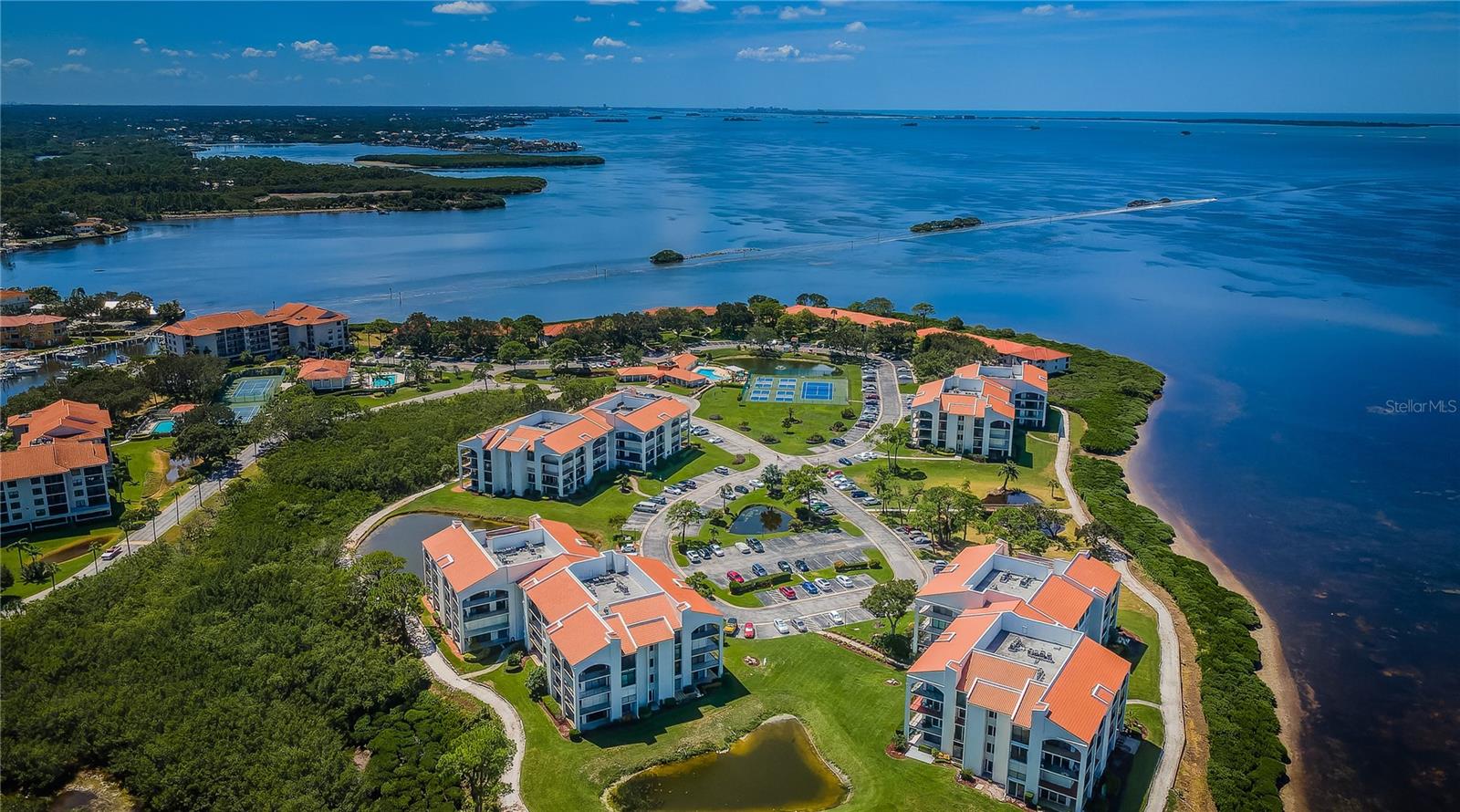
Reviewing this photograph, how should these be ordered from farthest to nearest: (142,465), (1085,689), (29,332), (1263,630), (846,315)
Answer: (846,315)
(29,332)
(142,465)
(1263,630)
(1085,689)

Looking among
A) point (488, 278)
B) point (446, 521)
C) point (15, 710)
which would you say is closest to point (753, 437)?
point (446, 521)

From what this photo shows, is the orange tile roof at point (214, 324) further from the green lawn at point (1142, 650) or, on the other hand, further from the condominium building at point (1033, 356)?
the green lawn at point (1142, 650)

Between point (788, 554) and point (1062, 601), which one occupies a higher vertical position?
point (1062, 601)

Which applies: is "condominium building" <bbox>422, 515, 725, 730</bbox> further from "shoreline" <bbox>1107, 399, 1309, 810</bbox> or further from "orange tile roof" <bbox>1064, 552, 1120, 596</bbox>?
"shoreline" <bbox>1107, 399, 1309, 810</bbox>

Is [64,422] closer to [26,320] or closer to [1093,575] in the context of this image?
[26,320]

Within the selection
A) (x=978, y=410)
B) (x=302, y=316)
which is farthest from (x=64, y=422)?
(x=978, y=410)

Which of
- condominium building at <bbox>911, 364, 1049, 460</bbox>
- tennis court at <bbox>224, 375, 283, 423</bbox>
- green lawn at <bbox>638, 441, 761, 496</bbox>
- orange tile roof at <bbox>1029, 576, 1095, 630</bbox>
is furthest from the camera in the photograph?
tennis court at <bbox>224, 375, 283, 423</bbox>

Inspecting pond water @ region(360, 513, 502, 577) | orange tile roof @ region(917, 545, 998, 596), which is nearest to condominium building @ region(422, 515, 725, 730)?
pond water @ region(360, 513, 502, 577)

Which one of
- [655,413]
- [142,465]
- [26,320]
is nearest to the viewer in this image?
[142,465]
